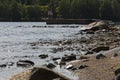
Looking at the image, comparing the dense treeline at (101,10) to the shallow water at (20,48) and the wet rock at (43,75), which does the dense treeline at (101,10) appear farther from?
the wet rock at (43,75)

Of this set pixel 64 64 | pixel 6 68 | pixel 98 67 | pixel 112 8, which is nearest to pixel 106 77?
pixel 98 67

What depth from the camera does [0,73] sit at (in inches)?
1275

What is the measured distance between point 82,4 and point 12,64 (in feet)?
536

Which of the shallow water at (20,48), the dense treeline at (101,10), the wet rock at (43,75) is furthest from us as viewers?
the dense treeline at (101,10)

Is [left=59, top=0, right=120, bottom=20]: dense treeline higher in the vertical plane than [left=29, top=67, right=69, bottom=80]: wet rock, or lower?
lower

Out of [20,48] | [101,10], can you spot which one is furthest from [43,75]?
[101,10]

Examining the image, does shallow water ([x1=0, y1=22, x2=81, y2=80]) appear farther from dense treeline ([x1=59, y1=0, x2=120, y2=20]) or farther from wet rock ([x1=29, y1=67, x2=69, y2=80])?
dense treeline ([x1=59, y1=0, x2=120, y2=20])

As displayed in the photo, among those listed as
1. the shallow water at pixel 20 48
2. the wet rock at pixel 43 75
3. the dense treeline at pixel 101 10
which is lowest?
the dense treeline at pixel 101 10

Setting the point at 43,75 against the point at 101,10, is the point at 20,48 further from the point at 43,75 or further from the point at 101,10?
the point at 101,10

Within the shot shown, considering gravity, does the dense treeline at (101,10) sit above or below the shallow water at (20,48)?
below

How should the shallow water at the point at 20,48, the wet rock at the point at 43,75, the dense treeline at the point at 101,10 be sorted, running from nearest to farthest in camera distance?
the wet rock at the point at 43,75 → the shallow water at the point at 20,48 → the dense treeline at the point at 101,10

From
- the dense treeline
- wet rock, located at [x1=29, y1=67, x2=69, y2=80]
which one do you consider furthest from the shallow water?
the dense treeline

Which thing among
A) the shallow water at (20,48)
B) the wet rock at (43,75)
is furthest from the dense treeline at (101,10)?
the wet rock at (43,75)

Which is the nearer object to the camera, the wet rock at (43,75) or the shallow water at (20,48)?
the wet rock at (43,75)
